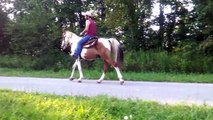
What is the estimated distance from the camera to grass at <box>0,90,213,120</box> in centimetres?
749

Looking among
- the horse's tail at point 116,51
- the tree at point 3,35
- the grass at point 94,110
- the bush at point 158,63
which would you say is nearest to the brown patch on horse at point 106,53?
the horse's tail at point 116,51

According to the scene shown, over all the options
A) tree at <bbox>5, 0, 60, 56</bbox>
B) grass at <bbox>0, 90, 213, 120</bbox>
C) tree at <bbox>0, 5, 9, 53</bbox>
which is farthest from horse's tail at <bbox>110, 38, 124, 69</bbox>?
tree at <bbox>0, 5, 9, 53</bbox>

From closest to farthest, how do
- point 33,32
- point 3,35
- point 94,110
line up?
point 94,110 < point 33,32 < point 3,35

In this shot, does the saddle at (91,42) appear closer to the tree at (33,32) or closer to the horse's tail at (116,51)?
the horse's tail at (116,51)

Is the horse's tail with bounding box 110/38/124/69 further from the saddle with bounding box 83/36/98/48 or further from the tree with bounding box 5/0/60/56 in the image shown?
the tree with bounding box 5/0/60/56

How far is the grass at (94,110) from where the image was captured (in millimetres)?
7492

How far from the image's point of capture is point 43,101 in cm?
888

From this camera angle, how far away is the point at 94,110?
8.10 meters

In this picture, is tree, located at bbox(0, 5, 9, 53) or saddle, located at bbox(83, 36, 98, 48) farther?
tree, located at bbox(0, 5, 9, 53)

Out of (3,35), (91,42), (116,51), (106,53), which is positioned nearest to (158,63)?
(116,51)

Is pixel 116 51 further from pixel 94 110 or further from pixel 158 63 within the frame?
pixel 158 63

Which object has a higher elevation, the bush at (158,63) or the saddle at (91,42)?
the saddle at (91,42)

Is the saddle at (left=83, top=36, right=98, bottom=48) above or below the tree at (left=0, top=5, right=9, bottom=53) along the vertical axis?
below

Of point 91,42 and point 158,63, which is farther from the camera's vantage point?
point 158,63
